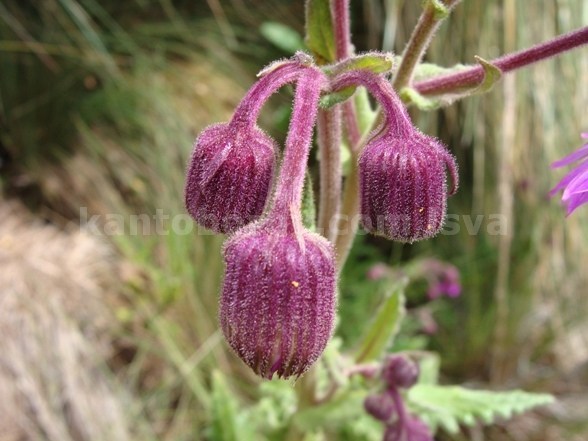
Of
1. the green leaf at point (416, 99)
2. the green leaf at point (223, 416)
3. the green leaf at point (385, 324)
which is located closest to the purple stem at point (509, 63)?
the green leaf at point (416, 99)

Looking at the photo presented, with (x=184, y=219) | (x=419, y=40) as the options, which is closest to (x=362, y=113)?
(x=419, y=40)

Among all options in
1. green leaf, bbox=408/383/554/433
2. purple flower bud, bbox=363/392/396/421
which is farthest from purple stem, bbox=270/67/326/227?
green leaf, bbox=408/383/554/433

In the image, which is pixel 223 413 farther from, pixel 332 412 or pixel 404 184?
pixel 404 184

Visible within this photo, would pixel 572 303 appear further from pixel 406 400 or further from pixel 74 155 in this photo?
Answer: pixel 74 155

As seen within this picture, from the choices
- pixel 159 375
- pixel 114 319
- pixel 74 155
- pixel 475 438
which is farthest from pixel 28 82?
pixel 475 438

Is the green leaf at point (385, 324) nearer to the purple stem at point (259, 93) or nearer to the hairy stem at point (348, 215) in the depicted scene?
the hairy stem at point (348, 215)

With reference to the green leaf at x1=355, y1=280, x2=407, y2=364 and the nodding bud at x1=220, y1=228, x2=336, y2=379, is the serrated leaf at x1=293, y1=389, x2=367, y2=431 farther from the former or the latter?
the nodding bud at x1=220, y1=228, x2=336, y2=379
